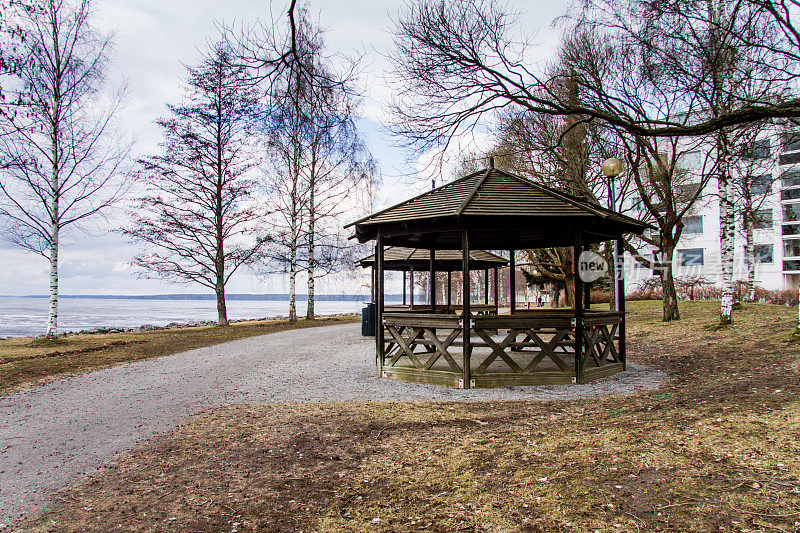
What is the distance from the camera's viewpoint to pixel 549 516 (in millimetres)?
3582

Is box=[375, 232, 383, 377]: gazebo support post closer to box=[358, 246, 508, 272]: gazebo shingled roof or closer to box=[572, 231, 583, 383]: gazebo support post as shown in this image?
box=[572, 231, 583, 383]: gazebo support post

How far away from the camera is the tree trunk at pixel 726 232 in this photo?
13.1 meters

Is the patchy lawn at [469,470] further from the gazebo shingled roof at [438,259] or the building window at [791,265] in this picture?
the building window at [791,265]

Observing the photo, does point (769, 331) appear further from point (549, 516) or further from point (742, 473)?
point (549, 516)

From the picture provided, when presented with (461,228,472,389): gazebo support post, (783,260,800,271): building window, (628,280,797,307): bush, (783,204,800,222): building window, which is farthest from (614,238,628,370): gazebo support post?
(783,204,800,222): building window

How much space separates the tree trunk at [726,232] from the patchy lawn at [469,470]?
22.3ft

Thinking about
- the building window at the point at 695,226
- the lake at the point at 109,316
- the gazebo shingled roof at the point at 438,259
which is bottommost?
the lake at the point at 109,316

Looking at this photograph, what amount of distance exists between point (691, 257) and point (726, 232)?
28378 millimetres

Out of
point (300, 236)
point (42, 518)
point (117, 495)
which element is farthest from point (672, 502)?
point (300, 236)

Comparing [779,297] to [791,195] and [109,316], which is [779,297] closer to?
[791,195]

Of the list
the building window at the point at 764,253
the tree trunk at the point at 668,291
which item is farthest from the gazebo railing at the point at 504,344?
the building window at the point at 764,253

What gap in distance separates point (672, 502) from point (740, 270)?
4037cm

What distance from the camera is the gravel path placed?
4.96 meters

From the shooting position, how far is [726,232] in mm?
13930
